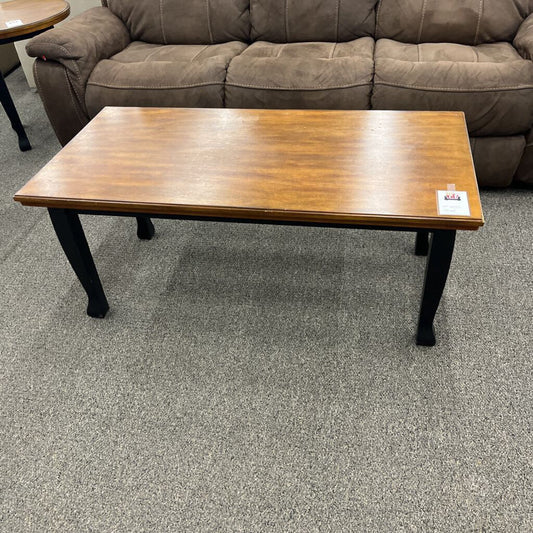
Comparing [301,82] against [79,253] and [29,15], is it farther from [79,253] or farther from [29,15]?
[29,15]

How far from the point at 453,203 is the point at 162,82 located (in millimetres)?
1420

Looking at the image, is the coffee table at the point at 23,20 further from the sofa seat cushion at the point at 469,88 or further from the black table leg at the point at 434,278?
the black table leg at the point at 434,278

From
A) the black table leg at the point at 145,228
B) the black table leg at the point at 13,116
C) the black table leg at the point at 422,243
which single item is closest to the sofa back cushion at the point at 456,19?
the black table leg at the point at 422,243

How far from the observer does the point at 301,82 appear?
193 centimetres

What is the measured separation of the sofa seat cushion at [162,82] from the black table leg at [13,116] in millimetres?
562

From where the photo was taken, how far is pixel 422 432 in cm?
123

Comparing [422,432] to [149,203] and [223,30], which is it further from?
[223,30]

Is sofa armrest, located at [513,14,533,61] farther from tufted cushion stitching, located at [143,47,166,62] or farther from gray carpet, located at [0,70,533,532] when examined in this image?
tufted cushion stitching, located at [143,47,166,62]

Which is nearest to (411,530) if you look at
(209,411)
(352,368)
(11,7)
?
(352,368)

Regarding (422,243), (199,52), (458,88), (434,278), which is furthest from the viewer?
(199,52)

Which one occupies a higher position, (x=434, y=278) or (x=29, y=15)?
(x=29, y=15)

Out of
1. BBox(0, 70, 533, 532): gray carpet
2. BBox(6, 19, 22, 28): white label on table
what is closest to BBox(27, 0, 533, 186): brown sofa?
BBox(6, 19, 22, 28): white label on table

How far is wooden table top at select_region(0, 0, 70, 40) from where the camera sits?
214 cm

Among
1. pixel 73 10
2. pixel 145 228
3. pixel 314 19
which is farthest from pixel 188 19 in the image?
pixel 145 228
